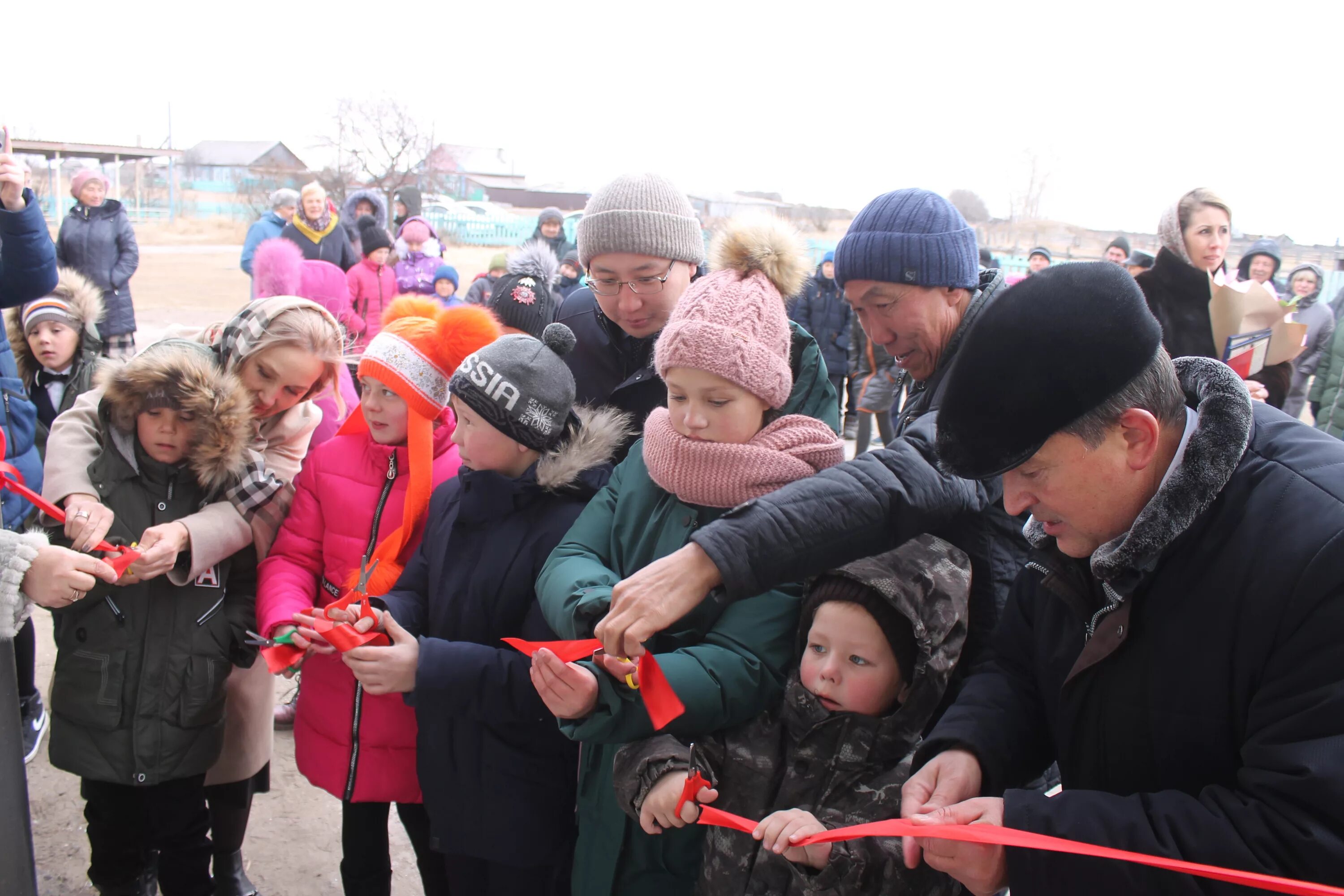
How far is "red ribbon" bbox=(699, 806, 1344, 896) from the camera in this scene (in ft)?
3.64

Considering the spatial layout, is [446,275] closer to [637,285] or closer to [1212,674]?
[637,285]

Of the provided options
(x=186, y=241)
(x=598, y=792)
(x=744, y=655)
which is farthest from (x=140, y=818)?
(x=186, y=241)

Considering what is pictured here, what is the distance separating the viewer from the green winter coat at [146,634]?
2.54 metres

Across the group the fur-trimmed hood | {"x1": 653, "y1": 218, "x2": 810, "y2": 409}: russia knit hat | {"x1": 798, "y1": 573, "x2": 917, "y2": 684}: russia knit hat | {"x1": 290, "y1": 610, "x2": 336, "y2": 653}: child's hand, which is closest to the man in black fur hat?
{"x1": 798, "y1": 573, "x2": 917, "y2": 684}: russia knit hat

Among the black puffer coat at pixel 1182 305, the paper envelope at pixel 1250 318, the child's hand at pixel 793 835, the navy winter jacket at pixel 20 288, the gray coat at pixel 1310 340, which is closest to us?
the child's hand at pixel 793 835

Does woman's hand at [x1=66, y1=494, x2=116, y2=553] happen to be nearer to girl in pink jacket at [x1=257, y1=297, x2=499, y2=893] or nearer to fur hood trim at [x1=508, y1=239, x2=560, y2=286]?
girl in pink jacket at [x1=257, y1=297, x2=499, y2=893]

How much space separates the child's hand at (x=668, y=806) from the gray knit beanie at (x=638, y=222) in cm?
149

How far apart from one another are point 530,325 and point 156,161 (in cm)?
5354

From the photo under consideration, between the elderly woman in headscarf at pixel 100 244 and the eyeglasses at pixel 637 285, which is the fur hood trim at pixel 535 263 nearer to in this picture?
the eyeglasses at pixel 637 285

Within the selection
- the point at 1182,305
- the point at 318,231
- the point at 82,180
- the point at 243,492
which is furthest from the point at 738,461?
the point at 82,180

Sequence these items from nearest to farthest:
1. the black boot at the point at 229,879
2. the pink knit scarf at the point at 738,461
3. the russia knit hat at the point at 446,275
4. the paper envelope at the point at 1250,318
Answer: the pink knit scarf at the point at 738,461 < the black boot at the point at 229,879 < the paper envelope at the point at 1250,318 < the russia knit hat at the point at 446,275

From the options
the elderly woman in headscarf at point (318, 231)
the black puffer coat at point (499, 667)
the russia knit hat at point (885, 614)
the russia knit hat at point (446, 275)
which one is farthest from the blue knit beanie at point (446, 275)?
the russia knit hat at point (885, 614)

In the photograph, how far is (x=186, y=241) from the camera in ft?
103

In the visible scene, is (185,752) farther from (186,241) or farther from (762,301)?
(186,241)
